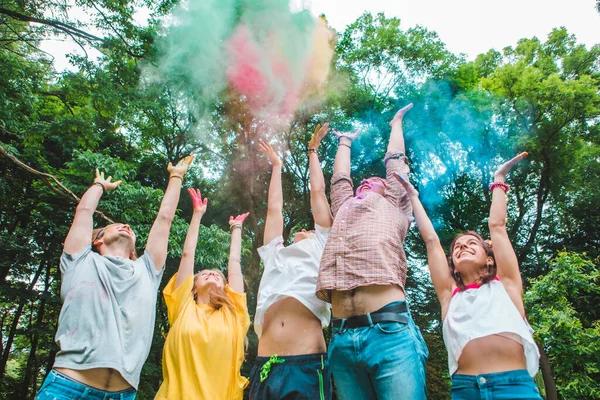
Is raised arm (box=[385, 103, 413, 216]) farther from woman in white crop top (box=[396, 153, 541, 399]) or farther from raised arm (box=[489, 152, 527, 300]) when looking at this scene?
raised arm (box=[489, 152, 527, 300])

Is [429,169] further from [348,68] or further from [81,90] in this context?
[81,90]

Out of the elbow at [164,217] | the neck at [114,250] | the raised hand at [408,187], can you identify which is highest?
the raised hand at [408,187]

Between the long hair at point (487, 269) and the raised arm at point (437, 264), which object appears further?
the raised arm at point (437, 264)

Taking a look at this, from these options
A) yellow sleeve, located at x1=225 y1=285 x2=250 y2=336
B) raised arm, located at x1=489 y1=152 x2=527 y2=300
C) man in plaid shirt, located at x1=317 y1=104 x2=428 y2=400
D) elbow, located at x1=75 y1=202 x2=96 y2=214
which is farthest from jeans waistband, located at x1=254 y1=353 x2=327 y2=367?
elbow, located at x1=75 y1=202 x2=96 y2=214

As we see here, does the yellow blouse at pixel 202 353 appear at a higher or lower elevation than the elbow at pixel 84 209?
lower

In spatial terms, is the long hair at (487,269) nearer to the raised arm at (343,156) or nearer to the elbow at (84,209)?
the raised arm at (343,156)

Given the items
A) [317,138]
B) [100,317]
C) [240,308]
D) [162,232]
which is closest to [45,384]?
[100,317]

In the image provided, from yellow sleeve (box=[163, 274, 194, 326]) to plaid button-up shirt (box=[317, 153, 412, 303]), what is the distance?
4.14 ft

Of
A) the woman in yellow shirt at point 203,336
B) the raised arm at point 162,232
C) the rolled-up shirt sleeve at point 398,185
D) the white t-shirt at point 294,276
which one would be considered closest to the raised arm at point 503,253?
the rolled-up shirt sleeve at point 398,185

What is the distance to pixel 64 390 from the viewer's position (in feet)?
6.27

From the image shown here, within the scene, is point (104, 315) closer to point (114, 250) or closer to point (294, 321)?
point (114, 250)

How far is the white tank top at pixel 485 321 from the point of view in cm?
196

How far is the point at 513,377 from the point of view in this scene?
1855mm

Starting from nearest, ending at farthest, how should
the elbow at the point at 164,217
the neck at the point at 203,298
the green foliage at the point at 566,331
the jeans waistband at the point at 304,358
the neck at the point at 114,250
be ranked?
the jeans waistband at the point at 304,358 → the neck at the point at 114,250 → the elbow at the point at 164,217 → the neck at the point at 203,298 → the green foliage at the point at 566,331
